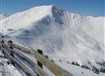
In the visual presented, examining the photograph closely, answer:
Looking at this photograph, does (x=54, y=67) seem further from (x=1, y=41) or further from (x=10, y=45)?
(x=1, y=41)

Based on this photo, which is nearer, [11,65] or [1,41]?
[11,65]

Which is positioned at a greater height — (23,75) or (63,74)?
(63,74)

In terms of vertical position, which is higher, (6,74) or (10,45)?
(10,45)

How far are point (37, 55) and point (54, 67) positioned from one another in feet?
7.39

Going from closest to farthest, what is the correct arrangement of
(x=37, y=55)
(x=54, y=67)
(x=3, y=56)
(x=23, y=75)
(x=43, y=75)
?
(x=54, y=67) < (x=43, y=75) < (x=37, y=55) < (x=23, y=75) < (x=3, y=56)

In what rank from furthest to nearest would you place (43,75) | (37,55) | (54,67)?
(37,55) < (43,75) < (54,67)

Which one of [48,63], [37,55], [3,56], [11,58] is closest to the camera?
[48,63]

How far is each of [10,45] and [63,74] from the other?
9040 mm

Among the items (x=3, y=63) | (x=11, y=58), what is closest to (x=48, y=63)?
(x=11, y=58)

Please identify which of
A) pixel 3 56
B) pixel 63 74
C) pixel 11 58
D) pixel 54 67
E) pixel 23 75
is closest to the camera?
pixel 63 74

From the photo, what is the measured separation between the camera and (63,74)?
661 cm

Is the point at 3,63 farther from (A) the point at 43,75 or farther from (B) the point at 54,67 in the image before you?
(B) the point at 54,67

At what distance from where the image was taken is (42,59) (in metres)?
8.73

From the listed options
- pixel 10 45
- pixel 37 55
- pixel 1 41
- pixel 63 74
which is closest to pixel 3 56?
pixel 1 41
